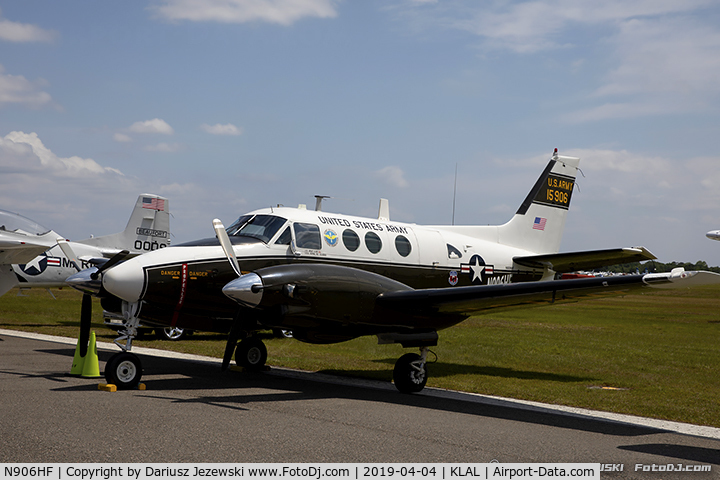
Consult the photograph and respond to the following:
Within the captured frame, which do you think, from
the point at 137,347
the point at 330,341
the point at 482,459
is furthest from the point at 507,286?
the point at 137,347

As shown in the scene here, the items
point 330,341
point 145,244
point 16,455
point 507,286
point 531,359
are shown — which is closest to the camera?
point 16,455

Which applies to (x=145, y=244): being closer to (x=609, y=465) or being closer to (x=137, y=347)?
(x=137, y=347)

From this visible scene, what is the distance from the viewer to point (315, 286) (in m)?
9.91

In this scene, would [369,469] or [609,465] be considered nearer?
[369,469]

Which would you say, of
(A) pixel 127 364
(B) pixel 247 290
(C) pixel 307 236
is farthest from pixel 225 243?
(A) pixel 127 364

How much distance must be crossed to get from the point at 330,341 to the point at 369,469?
511cm

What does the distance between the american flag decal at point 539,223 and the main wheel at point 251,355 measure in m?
8.00

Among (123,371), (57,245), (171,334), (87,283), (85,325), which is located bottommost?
(171,334)

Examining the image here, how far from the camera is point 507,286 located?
9.76m

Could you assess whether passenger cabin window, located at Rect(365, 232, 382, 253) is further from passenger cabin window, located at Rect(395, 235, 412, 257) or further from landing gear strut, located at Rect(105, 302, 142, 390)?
landing gear strut, located at Rect(105, 302, 142, 390)

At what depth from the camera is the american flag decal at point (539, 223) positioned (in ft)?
54.9

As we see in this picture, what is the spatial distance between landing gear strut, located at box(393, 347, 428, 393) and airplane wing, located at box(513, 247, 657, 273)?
482 cm

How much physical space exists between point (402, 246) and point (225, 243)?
4437 mm

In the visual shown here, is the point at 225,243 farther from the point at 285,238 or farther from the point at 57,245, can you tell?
the point at 57,245
